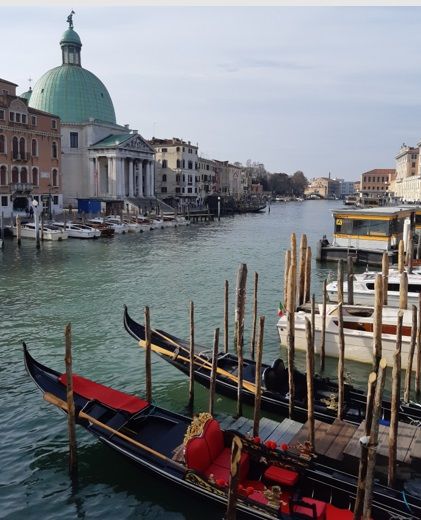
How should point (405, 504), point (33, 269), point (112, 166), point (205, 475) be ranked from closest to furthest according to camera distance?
1. point (405, 504)
2. point (205, 475)
3. point (33, 269)
4. point (112, 166)

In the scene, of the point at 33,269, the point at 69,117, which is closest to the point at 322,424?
the point at 33,269

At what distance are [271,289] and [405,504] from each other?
573 inches

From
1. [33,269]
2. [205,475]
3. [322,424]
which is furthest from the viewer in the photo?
[33,269]

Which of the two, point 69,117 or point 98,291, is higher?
point 69,117

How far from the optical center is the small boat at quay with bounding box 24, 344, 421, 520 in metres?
6.32

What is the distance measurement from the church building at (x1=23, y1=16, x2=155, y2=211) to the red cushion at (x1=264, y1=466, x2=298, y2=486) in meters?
54.3

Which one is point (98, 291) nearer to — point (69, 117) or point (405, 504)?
point (405, 504)

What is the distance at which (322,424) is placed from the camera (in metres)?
8.22

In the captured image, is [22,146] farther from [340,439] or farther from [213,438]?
[340,439]

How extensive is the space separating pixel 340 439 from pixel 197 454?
2.16 meters

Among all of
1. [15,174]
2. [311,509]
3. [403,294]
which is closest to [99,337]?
[403,294]

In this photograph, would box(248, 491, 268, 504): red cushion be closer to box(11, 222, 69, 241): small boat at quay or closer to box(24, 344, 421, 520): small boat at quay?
box(24, 344, 421, 520): small boat at quay

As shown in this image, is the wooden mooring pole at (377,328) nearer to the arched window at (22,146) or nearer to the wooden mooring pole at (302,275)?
the wooden mooring pole at (302,275)

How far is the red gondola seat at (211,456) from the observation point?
700cm
